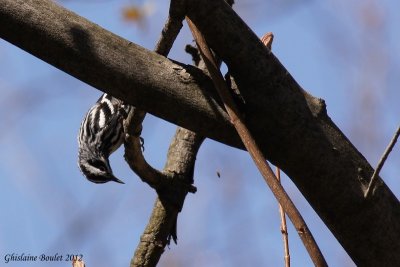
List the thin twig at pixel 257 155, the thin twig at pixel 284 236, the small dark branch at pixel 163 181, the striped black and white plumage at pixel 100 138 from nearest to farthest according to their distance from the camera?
the thin twig at pixel 257 155, the thin twig at pixel 284 236, the small dark branch at pixel 163 181, the striped black and white plumage at pixel 100 138

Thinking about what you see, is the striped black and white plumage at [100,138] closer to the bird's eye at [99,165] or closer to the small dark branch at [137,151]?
the bird's eye at [99,165]

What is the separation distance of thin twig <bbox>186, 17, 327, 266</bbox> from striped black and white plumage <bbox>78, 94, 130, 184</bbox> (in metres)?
4.04

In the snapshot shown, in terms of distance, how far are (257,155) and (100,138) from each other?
15.5ft

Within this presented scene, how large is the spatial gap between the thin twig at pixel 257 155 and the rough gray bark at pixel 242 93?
57 millimetres

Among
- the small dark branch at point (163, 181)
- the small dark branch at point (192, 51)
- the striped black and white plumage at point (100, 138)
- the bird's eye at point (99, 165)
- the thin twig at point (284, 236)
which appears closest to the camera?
the thin twig at point (284, 236)

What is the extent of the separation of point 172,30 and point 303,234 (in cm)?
106

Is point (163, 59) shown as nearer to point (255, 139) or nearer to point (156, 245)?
point (255, 139)

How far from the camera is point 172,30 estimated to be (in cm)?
305

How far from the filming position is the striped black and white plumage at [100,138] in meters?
6.92

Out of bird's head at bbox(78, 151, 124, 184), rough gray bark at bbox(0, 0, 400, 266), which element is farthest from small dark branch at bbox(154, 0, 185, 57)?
bird's head at bbox(78, 151, 124, 184)

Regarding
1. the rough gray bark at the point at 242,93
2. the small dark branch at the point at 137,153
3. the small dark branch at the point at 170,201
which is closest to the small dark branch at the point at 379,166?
the rough gray bark at the point at 242,93

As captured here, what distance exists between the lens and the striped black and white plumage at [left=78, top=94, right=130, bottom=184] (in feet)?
22.7

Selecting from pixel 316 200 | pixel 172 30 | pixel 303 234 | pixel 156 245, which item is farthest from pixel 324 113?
pixel 156 245

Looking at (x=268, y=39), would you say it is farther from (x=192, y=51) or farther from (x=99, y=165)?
(x=99, y=165)
